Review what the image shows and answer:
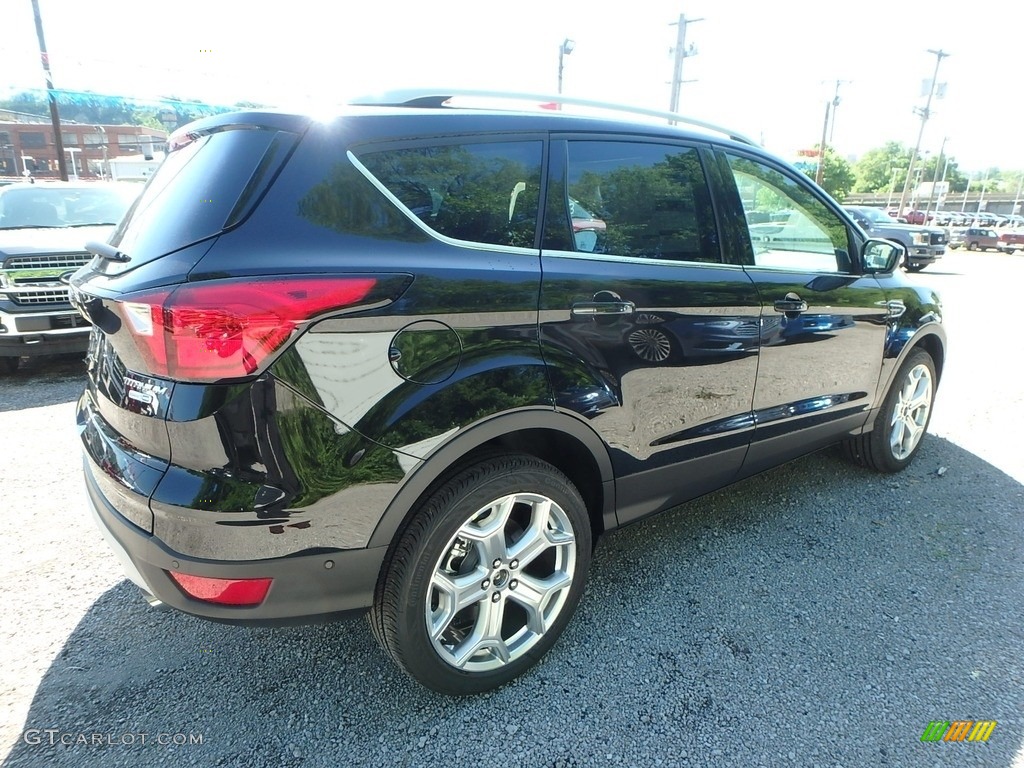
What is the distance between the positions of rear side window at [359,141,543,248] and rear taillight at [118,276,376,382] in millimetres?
422

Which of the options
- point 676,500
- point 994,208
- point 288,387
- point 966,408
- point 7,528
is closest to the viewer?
point 288,387

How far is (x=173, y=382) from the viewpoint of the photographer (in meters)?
1.65

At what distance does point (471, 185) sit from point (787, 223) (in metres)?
1.89

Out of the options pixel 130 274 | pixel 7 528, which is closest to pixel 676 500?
pixel 130 274

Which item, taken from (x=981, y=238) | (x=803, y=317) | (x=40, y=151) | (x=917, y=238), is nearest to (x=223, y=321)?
(x=803, y=317)

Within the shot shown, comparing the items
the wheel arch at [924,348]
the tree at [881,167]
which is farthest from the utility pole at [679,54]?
the tree at [881,167]

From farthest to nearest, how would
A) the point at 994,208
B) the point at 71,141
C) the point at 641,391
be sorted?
the point at 994,208 → the point at 71,141 → the point at 641,391

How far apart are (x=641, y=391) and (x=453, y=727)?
1.29 meters

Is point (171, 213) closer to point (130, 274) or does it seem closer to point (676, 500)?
point (130, 274)

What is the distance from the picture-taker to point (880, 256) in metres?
3.46

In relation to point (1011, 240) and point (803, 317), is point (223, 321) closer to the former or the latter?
point (803, 317)

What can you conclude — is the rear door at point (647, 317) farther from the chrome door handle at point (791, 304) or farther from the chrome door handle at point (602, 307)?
the chrome door handle at point (791, 304)

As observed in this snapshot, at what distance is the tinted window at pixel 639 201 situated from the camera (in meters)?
2.31

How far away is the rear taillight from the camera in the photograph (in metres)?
1.59
